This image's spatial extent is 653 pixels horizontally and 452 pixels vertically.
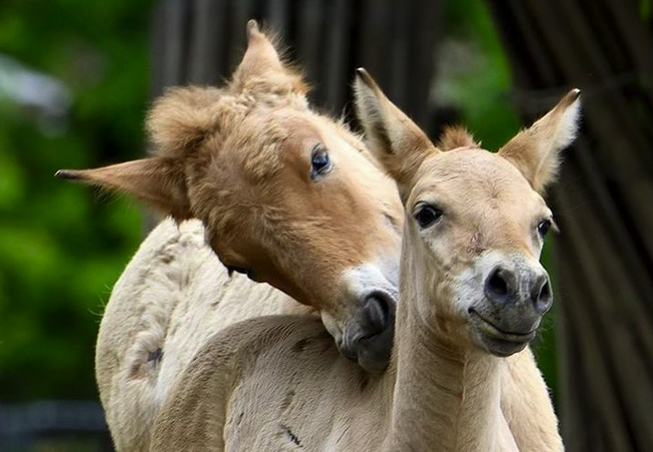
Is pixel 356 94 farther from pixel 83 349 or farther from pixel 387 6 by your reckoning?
pixel 83 349

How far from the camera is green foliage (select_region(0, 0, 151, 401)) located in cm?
1769

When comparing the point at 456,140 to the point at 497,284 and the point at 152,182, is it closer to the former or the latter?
the point at 497,284

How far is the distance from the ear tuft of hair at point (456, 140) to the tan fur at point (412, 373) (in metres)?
0.11

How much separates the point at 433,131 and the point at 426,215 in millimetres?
7749

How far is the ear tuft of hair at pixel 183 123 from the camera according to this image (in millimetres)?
Result: 7461

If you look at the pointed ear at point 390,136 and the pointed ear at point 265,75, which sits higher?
the pointed ear at point 265,75

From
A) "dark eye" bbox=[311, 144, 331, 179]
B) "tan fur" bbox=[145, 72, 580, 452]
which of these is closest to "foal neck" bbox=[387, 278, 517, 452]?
"tan fur" bbox=[145, 72, 580, 452]

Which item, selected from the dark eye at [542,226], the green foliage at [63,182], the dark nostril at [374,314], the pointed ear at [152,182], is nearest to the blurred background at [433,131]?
the green foliage at [63,182]

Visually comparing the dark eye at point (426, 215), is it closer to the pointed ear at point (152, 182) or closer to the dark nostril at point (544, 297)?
the dark nostril at point (544, 297)

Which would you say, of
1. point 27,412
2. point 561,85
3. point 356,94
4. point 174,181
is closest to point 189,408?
point 174,181

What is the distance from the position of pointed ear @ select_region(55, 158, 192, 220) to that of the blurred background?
26 centimetres

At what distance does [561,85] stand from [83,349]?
9.68 metres

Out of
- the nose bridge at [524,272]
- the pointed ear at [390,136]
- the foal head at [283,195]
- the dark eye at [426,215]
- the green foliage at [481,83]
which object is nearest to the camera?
the nose bridge at [524,272]

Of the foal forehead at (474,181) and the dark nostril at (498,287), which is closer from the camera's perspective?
the dark nostril at (498,287)
